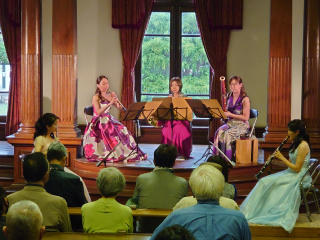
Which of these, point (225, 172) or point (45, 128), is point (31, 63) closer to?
point (45, 128)

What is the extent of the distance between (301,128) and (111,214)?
300cm

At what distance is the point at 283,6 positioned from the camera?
25.7 feet

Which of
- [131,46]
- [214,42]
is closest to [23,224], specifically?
[131,46]

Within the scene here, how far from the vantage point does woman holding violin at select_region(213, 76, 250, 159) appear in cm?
792

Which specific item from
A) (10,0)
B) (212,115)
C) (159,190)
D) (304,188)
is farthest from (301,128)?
(10,0)

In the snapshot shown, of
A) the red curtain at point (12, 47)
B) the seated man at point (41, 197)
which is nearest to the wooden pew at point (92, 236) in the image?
the seated man at point (41, 197)

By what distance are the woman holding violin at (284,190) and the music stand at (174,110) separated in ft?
6.12

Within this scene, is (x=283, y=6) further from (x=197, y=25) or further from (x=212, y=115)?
(x=197, y=25)

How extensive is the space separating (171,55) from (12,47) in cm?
295

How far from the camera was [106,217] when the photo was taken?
3.74 metres

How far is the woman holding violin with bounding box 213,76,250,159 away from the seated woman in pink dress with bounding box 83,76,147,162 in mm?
1119

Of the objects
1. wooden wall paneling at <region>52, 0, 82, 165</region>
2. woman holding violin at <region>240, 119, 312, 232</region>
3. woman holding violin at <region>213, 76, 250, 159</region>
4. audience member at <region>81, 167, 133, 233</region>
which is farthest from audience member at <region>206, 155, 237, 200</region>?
wooden wall paneling at <region>52, 0, 82, 165</region>

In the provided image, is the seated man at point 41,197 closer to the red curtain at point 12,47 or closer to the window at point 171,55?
the red curtain at point 12,47

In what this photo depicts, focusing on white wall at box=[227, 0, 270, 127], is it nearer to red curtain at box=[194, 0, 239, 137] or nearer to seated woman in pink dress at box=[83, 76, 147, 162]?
red curtain at box=[194, 0, 239, 137]
